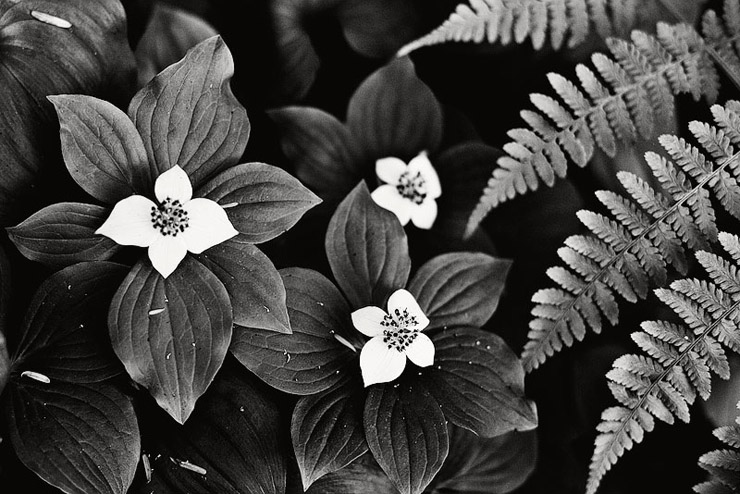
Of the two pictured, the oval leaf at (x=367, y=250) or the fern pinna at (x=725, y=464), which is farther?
the oval leaf at (x=367, y=250)

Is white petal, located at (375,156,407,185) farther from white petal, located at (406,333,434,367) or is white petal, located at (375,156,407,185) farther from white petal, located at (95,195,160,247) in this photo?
white petal, located at (95,195,160,247)

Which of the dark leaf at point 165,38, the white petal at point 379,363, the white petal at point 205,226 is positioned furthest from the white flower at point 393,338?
the dark leaf at point 165,38

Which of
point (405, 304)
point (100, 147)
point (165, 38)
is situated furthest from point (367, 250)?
point (165, 38)

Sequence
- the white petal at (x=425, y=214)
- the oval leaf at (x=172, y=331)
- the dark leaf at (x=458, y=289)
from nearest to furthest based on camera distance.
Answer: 1. the oval leaf at (x=172, y=331)
2. the dark leaf at (x=458, y=289)
3. the white petal at (x=425, y=214)

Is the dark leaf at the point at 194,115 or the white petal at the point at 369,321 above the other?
the dark leaf at the point at 194,115

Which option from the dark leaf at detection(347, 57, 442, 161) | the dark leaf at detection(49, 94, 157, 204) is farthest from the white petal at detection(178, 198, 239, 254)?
the dark leaf at detection(347, 57, 442, 161)

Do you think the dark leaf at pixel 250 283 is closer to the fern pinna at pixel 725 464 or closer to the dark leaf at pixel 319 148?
the dark leaf at pixel 319 148

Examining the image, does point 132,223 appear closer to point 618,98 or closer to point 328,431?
point 328,431

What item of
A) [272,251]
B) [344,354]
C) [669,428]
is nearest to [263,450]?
[344,354]
